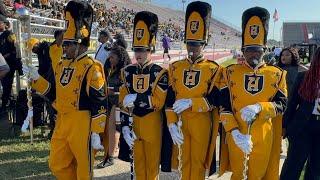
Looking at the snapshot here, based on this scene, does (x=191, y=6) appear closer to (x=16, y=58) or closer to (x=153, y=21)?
(x=153, y=21)

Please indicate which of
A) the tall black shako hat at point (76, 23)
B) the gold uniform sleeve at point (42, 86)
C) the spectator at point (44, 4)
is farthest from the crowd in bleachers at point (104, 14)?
the tall black shako hat at point (76, 23)

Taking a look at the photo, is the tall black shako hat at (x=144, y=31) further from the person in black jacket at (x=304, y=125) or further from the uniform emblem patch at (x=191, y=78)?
the person in black jacket at (x=304, y=125)

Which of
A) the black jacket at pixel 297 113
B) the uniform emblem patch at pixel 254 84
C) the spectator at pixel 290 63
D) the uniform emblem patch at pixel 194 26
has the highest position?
the uniform emblem patch at pixel 194 26

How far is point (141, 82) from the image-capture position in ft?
14.2

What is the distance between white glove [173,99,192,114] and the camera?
4.04m

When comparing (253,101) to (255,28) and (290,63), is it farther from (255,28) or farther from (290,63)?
(290,63)

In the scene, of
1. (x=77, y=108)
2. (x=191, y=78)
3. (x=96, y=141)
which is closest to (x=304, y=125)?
(x=191, y=78)

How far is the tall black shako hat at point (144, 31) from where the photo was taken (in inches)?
171

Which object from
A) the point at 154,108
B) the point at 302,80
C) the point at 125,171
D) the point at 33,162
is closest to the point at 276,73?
the point at 302,80

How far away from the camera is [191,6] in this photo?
14.3 feet

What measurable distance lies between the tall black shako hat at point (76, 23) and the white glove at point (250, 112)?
65.3 inches

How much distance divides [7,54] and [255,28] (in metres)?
5.07

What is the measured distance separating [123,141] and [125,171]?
4.00ft

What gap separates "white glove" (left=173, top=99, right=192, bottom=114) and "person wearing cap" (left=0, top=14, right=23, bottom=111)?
4430mm
